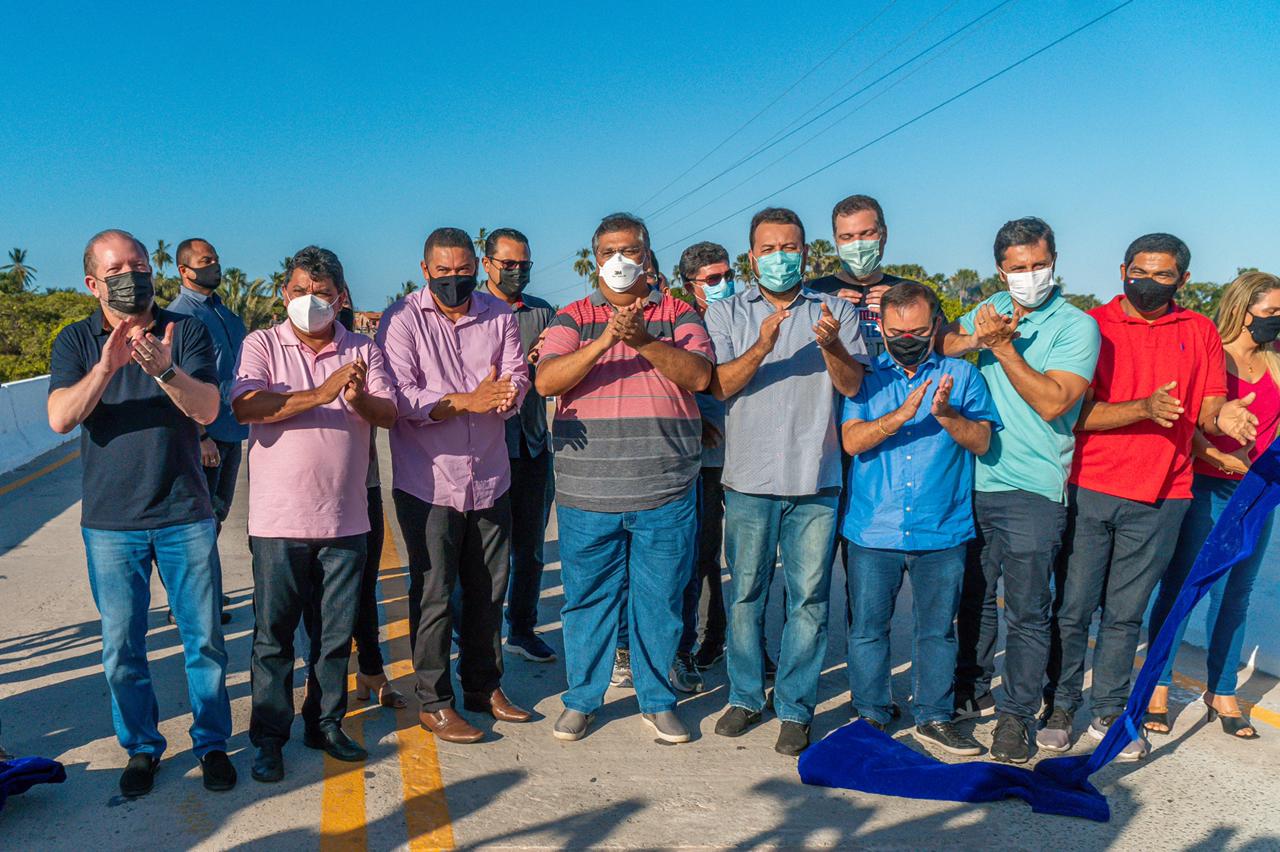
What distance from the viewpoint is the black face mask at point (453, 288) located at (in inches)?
189

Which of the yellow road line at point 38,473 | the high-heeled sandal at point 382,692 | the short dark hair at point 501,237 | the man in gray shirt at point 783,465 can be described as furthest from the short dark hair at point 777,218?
the yellow road line at point 38,473

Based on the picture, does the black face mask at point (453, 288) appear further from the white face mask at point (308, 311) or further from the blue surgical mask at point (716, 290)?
the blue surgical mask at point (716, 290)

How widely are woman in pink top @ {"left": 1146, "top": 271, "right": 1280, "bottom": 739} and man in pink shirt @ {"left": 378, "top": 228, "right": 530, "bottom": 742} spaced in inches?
133

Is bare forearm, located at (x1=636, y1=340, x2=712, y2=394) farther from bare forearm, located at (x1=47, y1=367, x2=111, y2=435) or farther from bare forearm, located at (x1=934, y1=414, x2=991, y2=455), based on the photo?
bare forearm, located at (x1=47, y1=367, x2=111, y2=435)

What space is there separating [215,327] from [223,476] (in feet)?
3.16

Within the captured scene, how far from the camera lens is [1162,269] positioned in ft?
15.4

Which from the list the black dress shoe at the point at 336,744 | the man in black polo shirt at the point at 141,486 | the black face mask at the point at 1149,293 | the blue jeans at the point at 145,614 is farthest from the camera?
the black face mask at the point at 1149,293

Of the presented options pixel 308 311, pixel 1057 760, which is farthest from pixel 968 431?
pixel 308 311

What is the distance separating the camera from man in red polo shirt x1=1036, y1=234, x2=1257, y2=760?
15.6ft

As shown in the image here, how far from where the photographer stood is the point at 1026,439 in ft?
15.7

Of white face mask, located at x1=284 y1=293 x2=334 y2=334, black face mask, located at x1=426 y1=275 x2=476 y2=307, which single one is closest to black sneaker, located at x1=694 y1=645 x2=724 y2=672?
black face mask, located at x1=426 y1=275 x2=476 y2=307

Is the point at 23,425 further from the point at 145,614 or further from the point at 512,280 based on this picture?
the point at 145,614

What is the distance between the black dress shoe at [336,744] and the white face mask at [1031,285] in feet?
11.8

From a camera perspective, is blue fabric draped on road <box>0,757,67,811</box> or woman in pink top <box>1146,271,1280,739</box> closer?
blue fabric draped on road <box>0,757,67,811</box>
